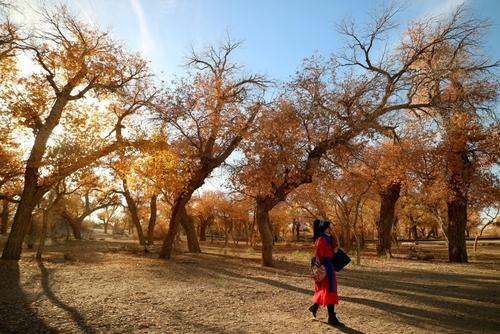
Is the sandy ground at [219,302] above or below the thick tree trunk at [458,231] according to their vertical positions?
below

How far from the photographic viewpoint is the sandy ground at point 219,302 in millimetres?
6602

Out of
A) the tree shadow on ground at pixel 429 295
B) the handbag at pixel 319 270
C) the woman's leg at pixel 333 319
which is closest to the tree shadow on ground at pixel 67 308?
the handbag at pixel 319 270

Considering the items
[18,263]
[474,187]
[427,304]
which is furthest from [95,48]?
[474,187]

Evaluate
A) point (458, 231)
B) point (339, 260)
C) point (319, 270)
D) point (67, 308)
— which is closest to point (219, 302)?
point (319, 270)

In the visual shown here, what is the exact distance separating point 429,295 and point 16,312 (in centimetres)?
1008

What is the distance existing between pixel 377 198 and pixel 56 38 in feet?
94.1

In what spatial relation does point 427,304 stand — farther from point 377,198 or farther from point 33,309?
point 377,198

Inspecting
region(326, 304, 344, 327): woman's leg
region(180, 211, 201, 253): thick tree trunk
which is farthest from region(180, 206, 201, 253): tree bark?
region(326, 304, 344, 327): woman's leg

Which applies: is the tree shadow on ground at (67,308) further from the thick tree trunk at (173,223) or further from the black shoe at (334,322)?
the thick tree trunk at (173,223)

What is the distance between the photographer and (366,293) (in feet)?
34.8

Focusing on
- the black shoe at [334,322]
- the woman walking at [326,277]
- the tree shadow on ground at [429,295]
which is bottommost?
the tree shadow on ground at [429,295]

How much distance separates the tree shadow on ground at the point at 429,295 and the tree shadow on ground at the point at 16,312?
254 inches

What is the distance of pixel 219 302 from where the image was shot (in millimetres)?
8656

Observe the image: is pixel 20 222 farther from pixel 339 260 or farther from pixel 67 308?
pixel 339 260
